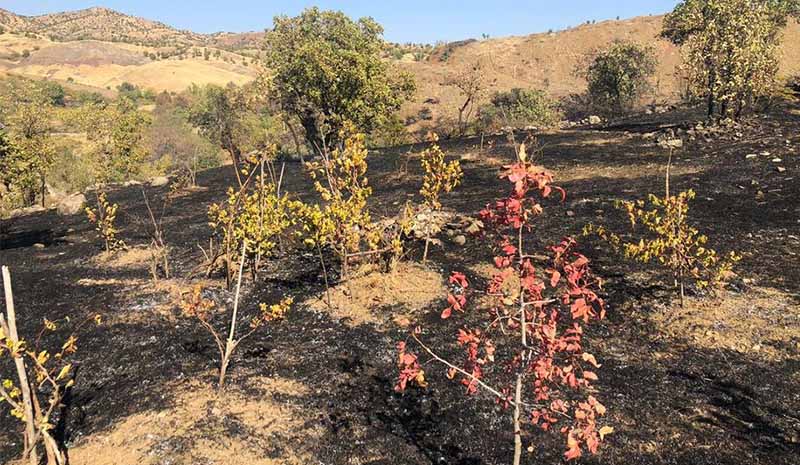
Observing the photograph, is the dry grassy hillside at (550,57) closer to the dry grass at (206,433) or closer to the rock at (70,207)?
the rock at (70,207)

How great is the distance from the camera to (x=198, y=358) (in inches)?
384

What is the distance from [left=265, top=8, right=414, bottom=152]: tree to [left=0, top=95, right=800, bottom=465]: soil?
1416 cm

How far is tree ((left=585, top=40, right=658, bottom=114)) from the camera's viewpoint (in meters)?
45.3

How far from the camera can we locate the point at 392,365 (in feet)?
30.1

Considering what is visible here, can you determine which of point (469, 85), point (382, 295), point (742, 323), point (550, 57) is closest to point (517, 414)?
point (742, 323)

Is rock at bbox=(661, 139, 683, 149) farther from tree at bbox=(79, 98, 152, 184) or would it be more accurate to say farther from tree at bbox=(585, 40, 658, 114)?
tree at bbox=(79, 98, 152, 184)

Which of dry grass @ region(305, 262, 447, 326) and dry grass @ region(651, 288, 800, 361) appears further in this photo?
dry grass @ region(305, 262, 447, 326)

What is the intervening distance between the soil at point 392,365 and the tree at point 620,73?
31.7 metres

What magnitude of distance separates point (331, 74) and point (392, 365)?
880 inches

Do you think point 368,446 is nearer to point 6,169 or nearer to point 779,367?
point 779,367

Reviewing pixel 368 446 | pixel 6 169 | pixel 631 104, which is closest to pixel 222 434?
pixel 368 446

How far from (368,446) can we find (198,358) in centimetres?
451

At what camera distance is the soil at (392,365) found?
22.9ft

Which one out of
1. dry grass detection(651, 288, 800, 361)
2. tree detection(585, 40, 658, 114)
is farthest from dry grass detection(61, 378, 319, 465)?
tree detection(585, 40, 658, 114)
